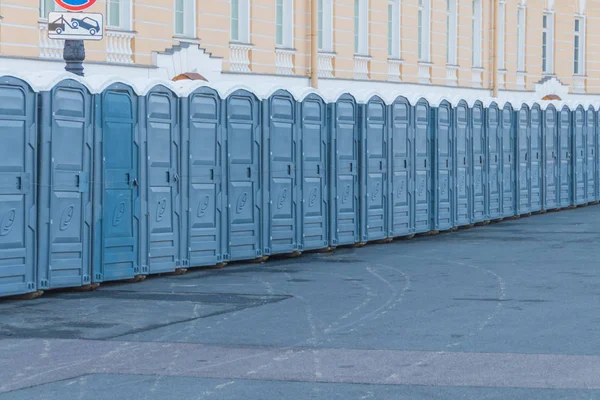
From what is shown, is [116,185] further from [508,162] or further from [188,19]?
[508,162]

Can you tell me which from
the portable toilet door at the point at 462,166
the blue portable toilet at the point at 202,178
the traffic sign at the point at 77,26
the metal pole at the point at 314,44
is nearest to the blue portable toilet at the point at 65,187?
the traffic sign at the point at 77,26

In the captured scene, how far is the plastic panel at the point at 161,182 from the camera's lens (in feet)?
46.9

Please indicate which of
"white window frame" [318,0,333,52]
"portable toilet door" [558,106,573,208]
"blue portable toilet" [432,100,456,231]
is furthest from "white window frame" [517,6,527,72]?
"blue portable toilet" [432,100,456,231]

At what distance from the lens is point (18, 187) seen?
12.4 meters

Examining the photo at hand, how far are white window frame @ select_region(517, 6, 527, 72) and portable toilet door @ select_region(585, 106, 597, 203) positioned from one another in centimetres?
1073

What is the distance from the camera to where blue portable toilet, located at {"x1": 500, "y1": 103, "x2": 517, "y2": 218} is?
77.3ft

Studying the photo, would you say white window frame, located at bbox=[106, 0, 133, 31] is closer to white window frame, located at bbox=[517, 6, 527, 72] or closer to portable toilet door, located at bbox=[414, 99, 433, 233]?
portable toilet door, located at bbox=[414, 99, 433, 233]

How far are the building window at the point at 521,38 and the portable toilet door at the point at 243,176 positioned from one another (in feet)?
77.4

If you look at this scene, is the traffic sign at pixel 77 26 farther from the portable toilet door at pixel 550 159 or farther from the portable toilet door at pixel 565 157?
the portable toilet door at pixel 565 157

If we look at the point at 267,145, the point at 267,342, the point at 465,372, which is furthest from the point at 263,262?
the point at 465,372

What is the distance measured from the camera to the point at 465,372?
827cm

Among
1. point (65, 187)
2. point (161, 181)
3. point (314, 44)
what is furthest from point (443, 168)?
point (65, 187)

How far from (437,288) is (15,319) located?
13.3ft

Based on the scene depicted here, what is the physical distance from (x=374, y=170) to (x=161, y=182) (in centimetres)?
492
